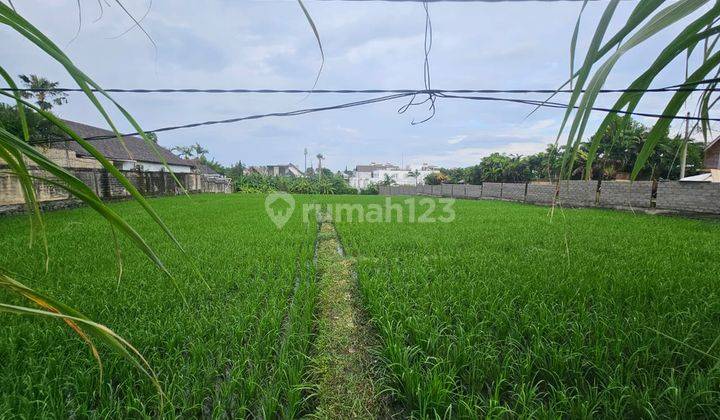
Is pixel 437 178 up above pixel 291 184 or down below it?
above

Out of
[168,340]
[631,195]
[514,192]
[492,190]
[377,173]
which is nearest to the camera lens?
[168,340]

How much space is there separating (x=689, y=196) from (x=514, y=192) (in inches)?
311

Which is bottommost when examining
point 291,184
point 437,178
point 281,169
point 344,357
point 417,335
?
point 344,357

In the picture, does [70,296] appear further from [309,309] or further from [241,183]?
[241,183]

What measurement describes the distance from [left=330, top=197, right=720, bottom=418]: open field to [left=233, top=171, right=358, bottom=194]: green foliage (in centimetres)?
2765

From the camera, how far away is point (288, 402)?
1555 mm

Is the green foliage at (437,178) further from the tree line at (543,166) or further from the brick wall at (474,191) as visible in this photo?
the brick wall at (474,191)

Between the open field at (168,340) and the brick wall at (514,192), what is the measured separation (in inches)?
577

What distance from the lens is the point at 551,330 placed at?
2053 mm

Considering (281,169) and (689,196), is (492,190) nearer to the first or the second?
(689,196)

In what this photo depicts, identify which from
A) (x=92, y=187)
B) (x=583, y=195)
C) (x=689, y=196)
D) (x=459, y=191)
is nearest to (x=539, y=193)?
(x=583, y=195)

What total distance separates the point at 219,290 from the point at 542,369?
8.29 feet

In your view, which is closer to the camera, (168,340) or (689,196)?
(168,340)

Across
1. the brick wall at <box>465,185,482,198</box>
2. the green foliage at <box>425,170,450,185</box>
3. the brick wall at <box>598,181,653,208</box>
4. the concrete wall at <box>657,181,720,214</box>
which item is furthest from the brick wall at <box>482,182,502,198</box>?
the green foliage at <box>425,170,450,185</box>
